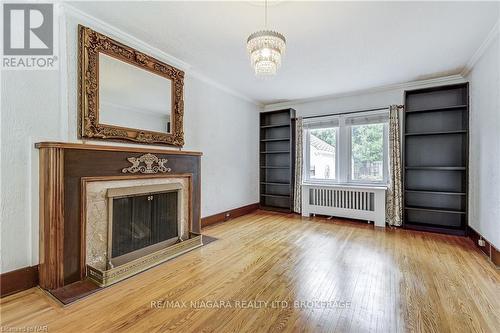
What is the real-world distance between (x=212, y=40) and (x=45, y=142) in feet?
6.59

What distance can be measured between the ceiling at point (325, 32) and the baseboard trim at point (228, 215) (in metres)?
2.49

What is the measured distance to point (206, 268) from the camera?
2477 millimetres

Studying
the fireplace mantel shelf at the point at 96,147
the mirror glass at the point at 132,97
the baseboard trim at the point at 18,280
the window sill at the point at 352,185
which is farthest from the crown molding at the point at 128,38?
the window sill at the point at 352,185

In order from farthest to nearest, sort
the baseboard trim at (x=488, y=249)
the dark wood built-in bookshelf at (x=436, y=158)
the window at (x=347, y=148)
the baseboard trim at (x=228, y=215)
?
the window at (x=347, y=148), the baseboard trim at (x=228, y=215), the dark wood built-in bookshelf at (x=436, y=158), the baseboard trim at (x=488, y=249)

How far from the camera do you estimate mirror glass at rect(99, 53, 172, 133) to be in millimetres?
2561

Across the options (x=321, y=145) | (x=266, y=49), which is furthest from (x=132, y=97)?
(x=321, y=145)

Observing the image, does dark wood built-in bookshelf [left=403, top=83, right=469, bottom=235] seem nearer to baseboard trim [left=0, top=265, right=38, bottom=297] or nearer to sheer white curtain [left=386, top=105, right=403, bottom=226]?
sheer white curtain [left=386, top=105, right=403, bottom=226]

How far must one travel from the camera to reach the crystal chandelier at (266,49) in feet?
6.26

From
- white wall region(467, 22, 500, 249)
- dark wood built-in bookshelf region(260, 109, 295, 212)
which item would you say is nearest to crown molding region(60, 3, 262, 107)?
dark wood built-in bookshelf region(260, 109, 295, 212)

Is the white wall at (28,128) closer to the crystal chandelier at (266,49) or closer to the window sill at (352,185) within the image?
the crystal chandelier at (266,49)

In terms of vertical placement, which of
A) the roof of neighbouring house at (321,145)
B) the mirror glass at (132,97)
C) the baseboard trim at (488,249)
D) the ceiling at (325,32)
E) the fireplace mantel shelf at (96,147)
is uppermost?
the ceiling at (325,32)

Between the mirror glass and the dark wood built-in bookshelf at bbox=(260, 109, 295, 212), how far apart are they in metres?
2.90

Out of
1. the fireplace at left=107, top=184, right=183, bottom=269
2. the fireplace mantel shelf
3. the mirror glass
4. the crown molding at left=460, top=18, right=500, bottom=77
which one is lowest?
the fireplace at left=107, top=184, right=183, bottom=269

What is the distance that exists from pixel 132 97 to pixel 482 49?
4350mm
